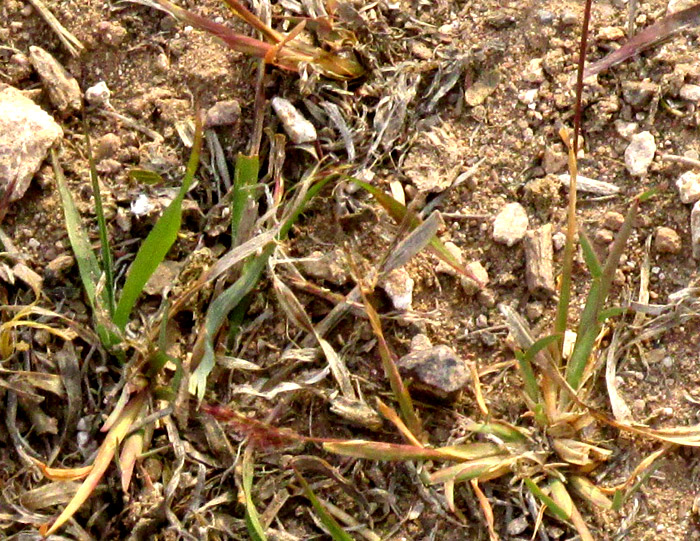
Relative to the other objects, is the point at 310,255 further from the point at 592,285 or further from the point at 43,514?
the point at 43,514

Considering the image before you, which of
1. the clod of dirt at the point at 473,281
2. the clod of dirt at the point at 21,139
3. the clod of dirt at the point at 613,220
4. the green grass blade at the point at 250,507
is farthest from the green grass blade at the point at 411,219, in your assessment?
the clod of dirt at the point at 21,139

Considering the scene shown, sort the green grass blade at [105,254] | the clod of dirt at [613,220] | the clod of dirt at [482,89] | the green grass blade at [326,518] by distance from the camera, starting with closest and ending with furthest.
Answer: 1. the green grass blade at [326,518]
2. the green grass blade at [105,254]
3. the clod of dirt at [613,220]
4. the clod of dirt at [482,89]

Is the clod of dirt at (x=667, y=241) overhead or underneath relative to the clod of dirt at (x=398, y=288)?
overhead

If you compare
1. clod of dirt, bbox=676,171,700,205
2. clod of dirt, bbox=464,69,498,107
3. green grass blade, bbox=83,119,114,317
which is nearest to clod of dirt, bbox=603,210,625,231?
clod of dirt, bbox=676,171,700,205

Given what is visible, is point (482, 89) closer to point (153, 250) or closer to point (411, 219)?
point (411, 219)

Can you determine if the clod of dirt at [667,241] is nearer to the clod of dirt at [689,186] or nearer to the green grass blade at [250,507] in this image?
the clod of dirt at [689,186]

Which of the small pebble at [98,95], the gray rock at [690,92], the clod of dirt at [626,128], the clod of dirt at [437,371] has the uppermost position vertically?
the small pebble at [98,95]
